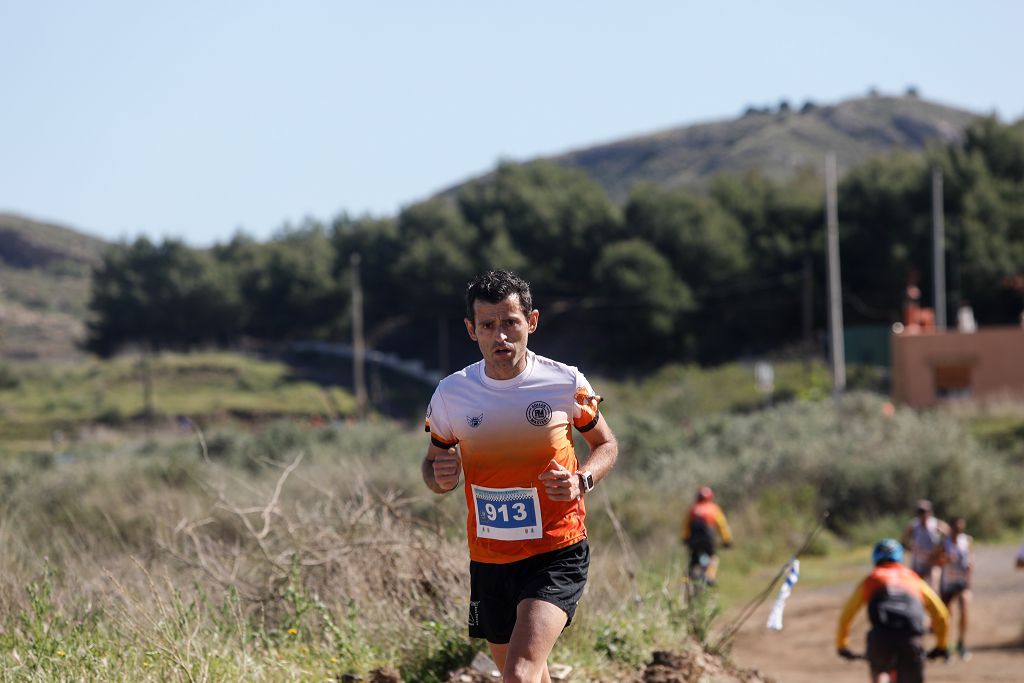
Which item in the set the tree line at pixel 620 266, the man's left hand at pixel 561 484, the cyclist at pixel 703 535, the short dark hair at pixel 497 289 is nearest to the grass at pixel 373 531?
the cyclist at pixel 703 535

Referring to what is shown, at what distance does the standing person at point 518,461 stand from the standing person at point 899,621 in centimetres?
447

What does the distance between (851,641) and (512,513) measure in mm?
11869

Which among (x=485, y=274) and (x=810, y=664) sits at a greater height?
(x=485, y=274)

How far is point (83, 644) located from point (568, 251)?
57.7 meters

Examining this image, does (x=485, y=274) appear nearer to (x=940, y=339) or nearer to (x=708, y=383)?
(x=940, y=339)

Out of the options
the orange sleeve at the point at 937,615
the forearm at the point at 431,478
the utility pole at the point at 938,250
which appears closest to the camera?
the forearm at the point at 431,478

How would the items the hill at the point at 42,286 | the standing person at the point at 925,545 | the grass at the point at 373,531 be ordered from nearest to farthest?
the grass at the point at 373,531 < the standing person at the point at 925,545 < the hill at the point at 42,286

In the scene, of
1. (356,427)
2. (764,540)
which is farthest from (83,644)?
(356,427)

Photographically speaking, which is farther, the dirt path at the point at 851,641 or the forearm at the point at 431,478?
the dirt path at the point at 851,641

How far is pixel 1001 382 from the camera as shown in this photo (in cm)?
3612

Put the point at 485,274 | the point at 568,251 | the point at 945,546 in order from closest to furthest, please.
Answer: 1. the point at 485,274
2. the point at 945,546
3. the point at 568,251

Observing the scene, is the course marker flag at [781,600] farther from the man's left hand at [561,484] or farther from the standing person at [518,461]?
the man's left hand at [561,484]

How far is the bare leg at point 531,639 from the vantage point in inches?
188

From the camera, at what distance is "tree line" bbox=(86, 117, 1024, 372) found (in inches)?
2098
